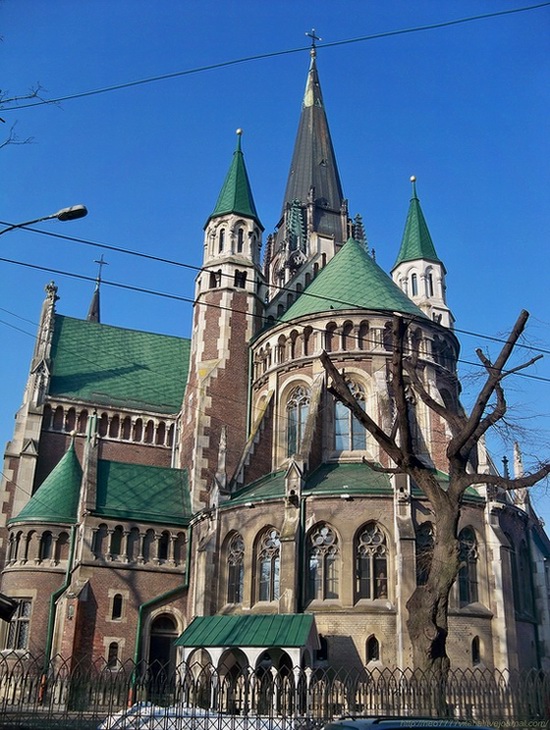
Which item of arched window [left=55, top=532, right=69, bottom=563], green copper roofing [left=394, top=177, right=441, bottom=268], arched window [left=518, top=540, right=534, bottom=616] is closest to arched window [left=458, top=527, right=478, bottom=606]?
arched window [left=518, top=540, right=534, bottom=616]

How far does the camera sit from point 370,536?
27625 millimetres

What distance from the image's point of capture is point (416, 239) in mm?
48406

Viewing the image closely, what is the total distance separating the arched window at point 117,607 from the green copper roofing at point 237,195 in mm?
21753

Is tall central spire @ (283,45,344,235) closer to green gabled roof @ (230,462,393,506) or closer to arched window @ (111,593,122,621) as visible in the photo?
green gabled roof @ (230,462,393,506)

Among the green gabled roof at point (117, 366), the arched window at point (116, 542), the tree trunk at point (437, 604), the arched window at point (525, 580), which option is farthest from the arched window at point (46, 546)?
the tree trunk at point (437, 604)

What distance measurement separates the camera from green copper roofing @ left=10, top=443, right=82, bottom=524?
1357 inches

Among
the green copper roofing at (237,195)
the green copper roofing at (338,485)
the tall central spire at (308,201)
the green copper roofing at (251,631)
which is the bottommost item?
the green copper roofing at (251,631)

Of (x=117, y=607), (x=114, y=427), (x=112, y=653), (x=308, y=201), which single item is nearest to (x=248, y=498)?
(x=117, y=607)

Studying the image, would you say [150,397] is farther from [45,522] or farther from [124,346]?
[45,522]

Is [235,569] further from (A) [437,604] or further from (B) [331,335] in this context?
(A) [437,604]

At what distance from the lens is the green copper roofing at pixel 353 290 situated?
34.9 meters

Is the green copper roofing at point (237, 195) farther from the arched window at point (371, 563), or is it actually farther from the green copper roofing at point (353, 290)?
the arched window at point (371, 563)

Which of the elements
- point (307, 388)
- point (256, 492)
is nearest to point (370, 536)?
point (256, 492)

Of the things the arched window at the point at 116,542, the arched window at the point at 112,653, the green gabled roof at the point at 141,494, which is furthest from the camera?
the green gabled roof at the point at 141,494
